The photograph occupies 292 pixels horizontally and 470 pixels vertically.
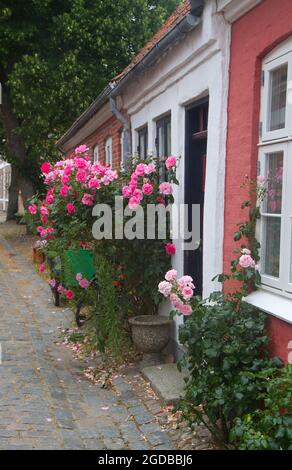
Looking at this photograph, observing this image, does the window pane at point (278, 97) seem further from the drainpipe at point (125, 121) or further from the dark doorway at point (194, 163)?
the drainpipe at point (125, 121)

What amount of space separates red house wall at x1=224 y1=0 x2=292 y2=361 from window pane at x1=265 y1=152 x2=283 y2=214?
0.16 metres

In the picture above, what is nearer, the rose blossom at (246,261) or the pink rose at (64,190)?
the rose blossom at (246,261)

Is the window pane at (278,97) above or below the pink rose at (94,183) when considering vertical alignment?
above

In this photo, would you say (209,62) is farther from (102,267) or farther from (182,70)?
(102,267)

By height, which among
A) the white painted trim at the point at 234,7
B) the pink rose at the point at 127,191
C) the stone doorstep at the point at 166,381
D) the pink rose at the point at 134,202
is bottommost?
the stone doorstep at the point at 166,381

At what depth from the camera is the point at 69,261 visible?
6703mm

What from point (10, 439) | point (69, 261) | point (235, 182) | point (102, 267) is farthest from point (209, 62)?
point (10, 439)

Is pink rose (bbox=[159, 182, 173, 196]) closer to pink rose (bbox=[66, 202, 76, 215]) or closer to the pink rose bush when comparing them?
pink rose (bbox=[66, 202, 76, 215])

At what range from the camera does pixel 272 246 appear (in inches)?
155

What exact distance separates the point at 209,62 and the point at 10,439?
3600 millimetres

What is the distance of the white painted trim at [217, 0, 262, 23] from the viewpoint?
13.4 feet

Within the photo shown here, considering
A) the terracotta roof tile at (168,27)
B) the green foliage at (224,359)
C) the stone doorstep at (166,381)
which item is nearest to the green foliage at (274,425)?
the green foliage at (224,359)

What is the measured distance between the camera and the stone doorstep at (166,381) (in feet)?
15.8
